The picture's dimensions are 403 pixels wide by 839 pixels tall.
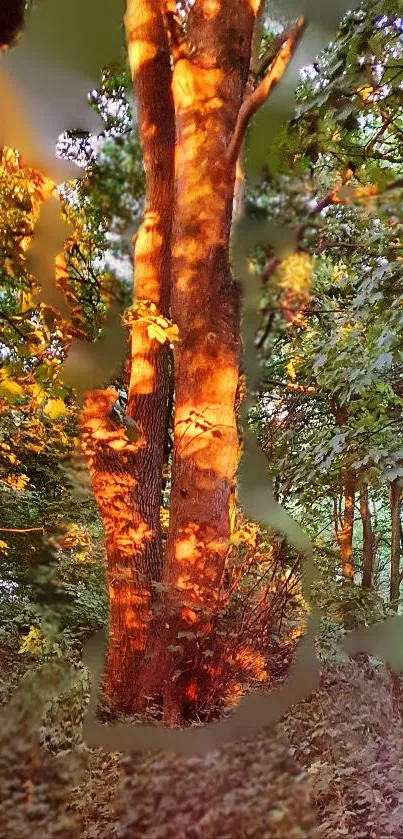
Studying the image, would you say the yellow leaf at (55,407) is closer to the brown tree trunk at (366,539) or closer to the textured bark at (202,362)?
the textured bark at (202,362)

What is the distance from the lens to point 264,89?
1151mm

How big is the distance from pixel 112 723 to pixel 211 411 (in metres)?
0.55

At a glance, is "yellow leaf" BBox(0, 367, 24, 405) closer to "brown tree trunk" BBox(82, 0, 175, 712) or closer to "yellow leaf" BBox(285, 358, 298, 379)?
"brown tree trunk" BBox(82, 0, 175, 712)

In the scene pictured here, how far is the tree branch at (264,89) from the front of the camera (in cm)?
114

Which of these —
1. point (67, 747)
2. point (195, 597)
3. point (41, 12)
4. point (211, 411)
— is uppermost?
point (41, 12)

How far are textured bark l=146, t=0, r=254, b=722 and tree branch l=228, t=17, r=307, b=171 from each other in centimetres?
3

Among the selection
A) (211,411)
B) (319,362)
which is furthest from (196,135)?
(319,362)

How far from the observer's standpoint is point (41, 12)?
1.28m

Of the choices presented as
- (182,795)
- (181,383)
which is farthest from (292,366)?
(182,795)

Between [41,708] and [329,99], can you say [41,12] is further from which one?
[41,708]

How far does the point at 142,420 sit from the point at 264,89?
0.67 meters


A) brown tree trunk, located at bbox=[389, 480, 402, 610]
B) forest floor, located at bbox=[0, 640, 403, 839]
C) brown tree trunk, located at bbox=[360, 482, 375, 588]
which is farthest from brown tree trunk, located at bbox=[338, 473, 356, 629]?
forest floor, located at bbox=[0, 640, 403, 839]

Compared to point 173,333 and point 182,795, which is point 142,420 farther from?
point 182,795

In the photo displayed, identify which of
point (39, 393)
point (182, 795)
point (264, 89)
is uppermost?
point (264, 89)
